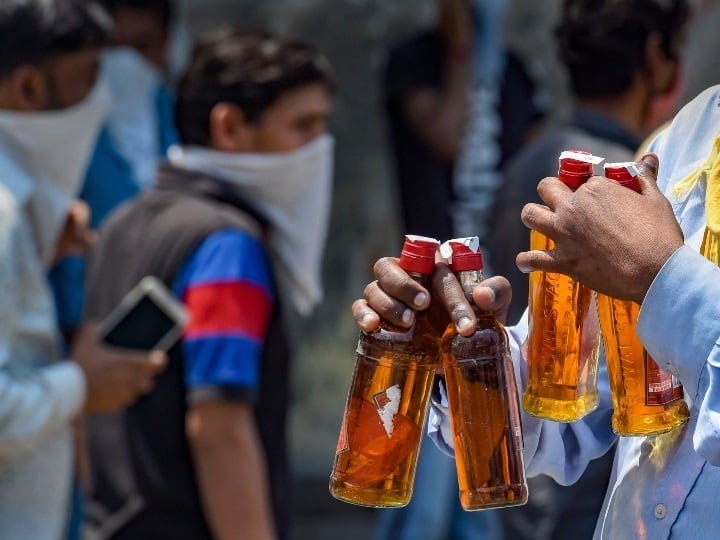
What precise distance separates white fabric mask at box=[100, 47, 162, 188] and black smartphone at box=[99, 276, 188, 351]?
62.8 inches

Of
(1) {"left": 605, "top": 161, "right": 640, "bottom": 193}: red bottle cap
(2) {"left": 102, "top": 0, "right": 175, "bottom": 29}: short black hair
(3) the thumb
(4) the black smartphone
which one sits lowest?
(4) the black smartphone

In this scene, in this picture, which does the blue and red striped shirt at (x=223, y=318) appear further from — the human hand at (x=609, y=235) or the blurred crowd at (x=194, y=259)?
the human hand at (x=609, y=235)

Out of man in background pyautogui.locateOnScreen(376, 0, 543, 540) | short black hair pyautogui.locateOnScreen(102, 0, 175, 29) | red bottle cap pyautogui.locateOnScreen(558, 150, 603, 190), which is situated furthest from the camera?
short black hair pyautogui.locateOnScreen(102, 0, 175, 29)

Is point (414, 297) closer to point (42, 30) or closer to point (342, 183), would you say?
point (42, 30)

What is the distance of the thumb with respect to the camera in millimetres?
1688

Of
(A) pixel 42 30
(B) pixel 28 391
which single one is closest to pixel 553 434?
(B) pixel 28 391

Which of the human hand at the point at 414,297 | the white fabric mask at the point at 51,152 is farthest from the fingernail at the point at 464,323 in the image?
the white fabric mask at the point at 51,152

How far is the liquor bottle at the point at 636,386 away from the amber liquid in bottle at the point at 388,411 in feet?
0.78

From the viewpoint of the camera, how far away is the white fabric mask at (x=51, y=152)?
3.38m

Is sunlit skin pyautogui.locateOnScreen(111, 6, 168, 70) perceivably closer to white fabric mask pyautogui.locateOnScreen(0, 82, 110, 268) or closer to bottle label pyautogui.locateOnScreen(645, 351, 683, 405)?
white fabric mask pyautogui.locateOnScreen(0, 82, 110, 268)

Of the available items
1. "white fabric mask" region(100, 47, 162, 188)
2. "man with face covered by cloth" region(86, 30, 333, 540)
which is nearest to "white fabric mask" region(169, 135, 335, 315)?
"man with face covered by cloth" region(86, 30, 333, 540)

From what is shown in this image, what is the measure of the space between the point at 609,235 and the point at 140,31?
3.79 m

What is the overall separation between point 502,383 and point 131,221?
1.93m

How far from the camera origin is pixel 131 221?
354 cm
